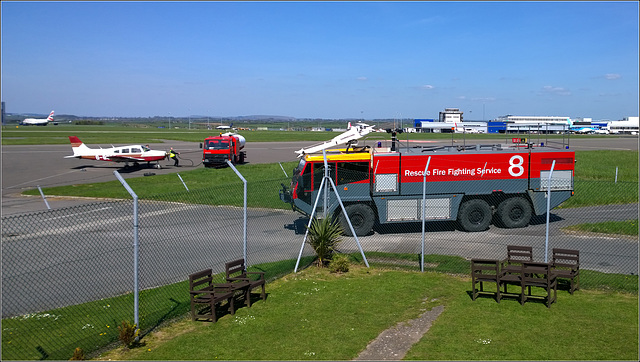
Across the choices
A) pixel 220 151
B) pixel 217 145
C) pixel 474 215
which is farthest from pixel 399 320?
pixel 217 145

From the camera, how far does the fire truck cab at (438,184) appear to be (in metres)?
16.8

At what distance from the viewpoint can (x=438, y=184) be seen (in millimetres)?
17391

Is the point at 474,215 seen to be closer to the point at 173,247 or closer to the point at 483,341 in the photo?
the point at 173,247

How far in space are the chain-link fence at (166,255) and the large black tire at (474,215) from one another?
289 mm

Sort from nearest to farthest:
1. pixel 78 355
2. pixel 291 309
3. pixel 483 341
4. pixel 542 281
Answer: pixel 78 355 → pixel 483 341 → pixel 291 309 → pixel 542 281

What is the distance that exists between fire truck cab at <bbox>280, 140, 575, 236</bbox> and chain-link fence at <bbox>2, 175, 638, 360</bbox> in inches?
26.1

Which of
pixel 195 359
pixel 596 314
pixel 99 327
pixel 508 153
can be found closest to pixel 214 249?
pixel 99 327

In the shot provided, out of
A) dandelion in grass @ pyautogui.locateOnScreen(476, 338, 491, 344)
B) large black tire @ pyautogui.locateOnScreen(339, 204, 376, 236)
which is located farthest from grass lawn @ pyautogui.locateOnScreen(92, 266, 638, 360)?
large black tire @ pyautogui.locateOnScreen(339, 204, 376, 236)

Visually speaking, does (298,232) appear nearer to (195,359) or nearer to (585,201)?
(195,359)

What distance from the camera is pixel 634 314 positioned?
9000 millimetres

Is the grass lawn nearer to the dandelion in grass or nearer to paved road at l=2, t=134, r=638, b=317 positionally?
the dandelion in grass

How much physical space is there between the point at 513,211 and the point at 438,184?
2.77 metres

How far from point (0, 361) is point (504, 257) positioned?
37.1 feet

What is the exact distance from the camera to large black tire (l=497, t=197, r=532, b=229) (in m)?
17.7
